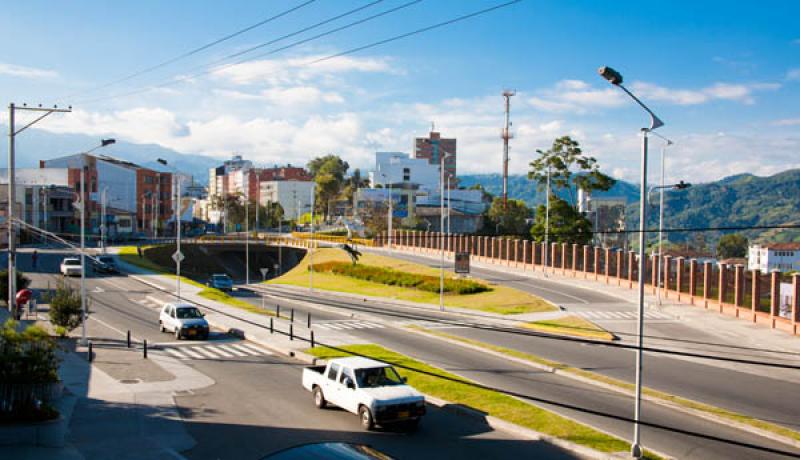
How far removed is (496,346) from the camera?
32.5 m

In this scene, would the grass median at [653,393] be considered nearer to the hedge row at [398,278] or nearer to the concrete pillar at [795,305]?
the concrete pillar at [795,305]

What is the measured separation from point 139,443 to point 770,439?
15.7 meters

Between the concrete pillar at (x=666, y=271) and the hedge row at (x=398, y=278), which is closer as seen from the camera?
the concrete pillar at (x=666, y=271)

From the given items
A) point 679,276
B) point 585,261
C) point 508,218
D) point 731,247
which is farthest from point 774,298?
point 731,247

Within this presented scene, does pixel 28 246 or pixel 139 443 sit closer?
pixel 139 443

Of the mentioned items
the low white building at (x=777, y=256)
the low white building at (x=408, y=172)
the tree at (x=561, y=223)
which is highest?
the low white building at (x=408, y=172)

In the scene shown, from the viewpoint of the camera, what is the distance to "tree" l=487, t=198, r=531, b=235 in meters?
114

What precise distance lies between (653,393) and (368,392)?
32.5ft

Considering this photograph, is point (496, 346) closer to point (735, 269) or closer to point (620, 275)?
point (735, 269)

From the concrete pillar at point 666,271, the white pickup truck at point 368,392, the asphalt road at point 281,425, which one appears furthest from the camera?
the concrete pillar at point 666,271

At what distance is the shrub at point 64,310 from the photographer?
3334cm

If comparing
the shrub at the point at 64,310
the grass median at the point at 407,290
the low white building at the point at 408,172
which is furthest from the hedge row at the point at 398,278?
the low white building at the point at 408,172

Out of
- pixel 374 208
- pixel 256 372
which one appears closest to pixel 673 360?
pixel 256 372

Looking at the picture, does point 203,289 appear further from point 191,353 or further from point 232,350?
point 191,353
